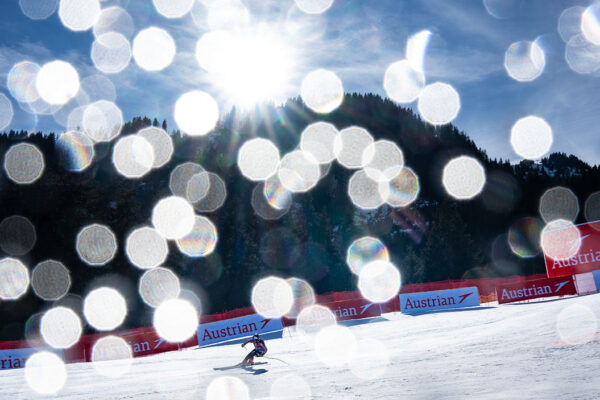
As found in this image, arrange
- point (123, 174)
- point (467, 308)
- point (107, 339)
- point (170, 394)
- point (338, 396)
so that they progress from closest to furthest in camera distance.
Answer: point (338, 396) < point (170, 394) < point (107, 339) < point (467, 308) < point (123, 174)

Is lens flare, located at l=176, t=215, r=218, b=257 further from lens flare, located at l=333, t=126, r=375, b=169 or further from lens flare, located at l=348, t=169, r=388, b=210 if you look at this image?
lens flare, located at l=333, t=126, r=375, b=169

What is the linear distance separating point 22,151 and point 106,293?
2436 cm

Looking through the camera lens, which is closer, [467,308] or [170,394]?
[170,394]

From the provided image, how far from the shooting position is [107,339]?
71.6 feet

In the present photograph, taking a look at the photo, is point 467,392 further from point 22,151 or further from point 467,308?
point 22,151

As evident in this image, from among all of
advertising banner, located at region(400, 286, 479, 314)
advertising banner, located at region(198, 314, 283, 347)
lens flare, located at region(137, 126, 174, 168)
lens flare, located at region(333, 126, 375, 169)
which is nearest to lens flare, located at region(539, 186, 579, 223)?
lens flare, located at region(333, 126, 375, 169)

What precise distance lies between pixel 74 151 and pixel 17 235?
53.0 feet

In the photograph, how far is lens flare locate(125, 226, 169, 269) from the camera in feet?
173

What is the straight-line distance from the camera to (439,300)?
28.4 meters

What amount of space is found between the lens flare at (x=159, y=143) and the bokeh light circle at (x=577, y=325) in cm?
7167

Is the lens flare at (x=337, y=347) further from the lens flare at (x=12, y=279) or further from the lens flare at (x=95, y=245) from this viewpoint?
the lens flare at (x=12, y=279)

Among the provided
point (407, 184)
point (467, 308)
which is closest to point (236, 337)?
point (467, 308)

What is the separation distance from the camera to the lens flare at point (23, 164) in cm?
5306

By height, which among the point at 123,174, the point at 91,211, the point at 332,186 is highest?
the point at 332,186
